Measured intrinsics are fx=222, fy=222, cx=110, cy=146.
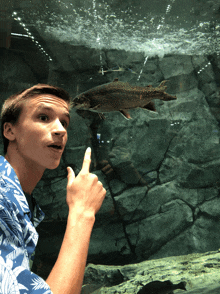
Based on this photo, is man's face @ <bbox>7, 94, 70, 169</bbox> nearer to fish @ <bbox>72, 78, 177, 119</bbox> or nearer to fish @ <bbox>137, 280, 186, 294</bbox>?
fish @ <bbox>72, 78, 177, 119</bbox>

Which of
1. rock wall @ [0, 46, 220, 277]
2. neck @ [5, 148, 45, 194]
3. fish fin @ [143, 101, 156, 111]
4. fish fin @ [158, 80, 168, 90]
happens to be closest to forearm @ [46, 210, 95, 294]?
neck @ [5, 148, 45, 194]

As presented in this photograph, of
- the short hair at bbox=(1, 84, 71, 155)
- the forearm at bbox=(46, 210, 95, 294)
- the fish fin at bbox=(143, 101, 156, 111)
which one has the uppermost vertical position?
the fish fin at bbox=(143, 101, 156, 111)

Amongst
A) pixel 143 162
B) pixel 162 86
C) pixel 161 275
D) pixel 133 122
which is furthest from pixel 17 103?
pixel 161 275

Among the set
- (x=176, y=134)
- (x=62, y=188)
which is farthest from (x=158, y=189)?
(x=62, y=188)

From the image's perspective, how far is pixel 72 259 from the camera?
808mm

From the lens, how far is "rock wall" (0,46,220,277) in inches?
76.9

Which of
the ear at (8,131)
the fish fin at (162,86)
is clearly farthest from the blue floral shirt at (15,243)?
the fish fin at (162,86)

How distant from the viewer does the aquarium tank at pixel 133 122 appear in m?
1.93

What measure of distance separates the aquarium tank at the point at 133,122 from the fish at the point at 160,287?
3cm

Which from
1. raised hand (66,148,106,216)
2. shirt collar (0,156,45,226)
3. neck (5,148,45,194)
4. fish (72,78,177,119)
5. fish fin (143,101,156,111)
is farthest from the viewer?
fish fin (143,101,156,111)

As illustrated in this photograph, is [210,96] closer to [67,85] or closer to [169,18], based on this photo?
[169,18]

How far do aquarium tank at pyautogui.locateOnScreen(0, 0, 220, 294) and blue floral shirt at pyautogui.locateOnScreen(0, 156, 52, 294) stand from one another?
42.4 inches

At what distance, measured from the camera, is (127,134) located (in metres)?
2.10

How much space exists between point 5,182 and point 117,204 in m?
1.32
